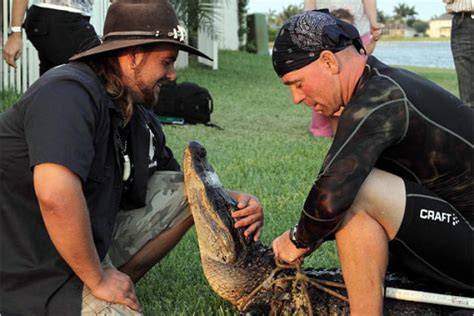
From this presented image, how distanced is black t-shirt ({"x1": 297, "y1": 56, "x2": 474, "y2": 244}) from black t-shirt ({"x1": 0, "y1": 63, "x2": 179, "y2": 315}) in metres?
0.75

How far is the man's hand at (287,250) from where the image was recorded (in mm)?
3197

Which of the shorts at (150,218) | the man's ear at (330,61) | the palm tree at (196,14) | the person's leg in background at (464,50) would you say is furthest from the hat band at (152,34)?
the palm tree at (196,14)

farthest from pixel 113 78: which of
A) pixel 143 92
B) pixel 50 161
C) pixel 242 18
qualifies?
pixel 242 18

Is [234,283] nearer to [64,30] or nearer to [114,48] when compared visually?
[114,48]

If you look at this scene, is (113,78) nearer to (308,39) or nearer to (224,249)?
(308,39)

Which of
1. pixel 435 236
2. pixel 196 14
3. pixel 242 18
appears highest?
pixel 242 18

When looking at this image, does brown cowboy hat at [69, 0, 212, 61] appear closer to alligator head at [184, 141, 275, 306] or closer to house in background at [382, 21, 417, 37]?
alligator head at [184, 141, 275, 306]

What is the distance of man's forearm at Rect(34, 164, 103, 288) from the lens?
8.74 feet

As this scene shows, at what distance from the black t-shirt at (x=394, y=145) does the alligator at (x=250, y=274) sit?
31 centimetres

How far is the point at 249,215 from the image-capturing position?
11.2 ft

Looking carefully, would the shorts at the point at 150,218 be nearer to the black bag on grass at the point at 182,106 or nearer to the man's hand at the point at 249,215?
the man's hand at the point at 249,215

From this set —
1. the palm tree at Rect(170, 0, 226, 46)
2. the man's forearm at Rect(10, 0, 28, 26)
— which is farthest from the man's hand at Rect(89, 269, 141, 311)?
the palm tree at Rect(170, 0, 226, 46)

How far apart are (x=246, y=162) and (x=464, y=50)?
6.61ft

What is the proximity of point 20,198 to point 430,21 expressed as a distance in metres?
111
